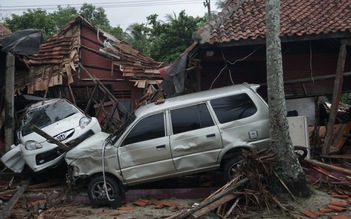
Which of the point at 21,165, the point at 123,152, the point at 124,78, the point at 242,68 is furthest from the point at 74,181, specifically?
the point at 124,78

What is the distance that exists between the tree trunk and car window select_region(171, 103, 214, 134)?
1220 mm

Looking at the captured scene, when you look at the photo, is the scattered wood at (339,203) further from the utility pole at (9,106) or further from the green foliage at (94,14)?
the green foliage at (94,14)

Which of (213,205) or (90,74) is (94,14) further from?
(213,205)

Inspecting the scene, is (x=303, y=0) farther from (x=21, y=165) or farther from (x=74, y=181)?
(x=21, y=165)

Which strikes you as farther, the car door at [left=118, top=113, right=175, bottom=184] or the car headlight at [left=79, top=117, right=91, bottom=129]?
the car headlight at [left=79, top=117, right=91, bottom=129]

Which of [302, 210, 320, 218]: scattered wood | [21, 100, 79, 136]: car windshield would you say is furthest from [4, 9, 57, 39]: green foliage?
[302, 210, 320, 218]: scattered wood

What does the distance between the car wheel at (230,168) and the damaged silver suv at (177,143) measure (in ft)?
0.06

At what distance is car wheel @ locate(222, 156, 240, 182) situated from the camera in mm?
6809

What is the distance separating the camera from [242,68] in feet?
35.4

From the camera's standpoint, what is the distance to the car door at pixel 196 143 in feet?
22.6

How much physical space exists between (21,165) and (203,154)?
5.13 metres

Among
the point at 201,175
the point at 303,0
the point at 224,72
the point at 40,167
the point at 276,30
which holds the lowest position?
the point at 201,175

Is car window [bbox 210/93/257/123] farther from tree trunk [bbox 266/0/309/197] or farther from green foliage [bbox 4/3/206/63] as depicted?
green foliage [bbox 4/3/206/63]

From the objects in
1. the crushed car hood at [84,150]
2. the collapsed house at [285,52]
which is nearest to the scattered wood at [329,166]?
the collapsed house at [285,52]
